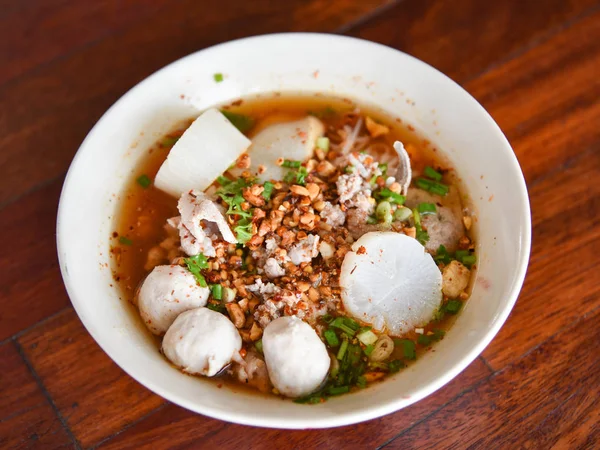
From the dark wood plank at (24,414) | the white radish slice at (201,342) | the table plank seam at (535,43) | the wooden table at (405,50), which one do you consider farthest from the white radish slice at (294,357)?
the table plank seam at (535,43)

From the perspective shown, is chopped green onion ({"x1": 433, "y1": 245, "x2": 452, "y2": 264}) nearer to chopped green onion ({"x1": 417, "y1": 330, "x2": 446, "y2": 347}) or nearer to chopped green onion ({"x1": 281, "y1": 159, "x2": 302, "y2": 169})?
chopped green onion ({"x1": 417, "y1": 330, "x2": 446, "y2": 347})

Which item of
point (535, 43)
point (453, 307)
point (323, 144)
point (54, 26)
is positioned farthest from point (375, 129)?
point (54, 26)

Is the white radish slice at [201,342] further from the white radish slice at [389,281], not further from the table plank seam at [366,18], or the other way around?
the table plank seam at [366,18]

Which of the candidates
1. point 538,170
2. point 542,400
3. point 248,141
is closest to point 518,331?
point 542,400

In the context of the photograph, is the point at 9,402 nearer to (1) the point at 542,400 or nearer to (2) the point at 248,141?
(2) the point at 248,141

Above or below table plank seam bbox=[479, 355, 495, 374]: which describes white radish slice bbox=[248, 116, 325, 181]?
above

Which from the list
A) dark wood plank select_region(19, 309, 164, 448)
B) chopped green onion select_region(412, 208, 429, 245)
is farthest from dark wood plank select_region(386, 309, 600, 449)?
dark wood plank select_region(19, 309, 164, 448)
